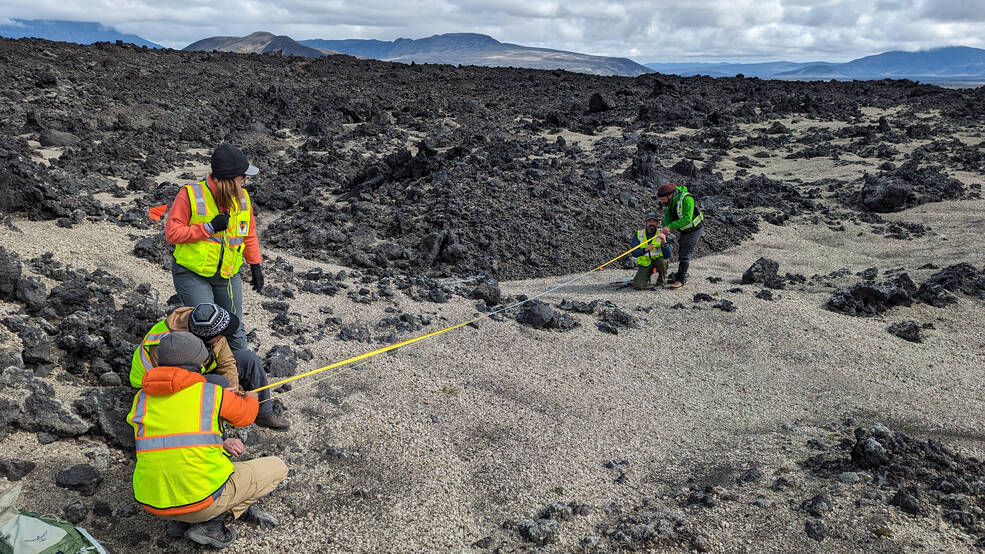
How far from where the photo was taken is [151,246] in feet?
23.9

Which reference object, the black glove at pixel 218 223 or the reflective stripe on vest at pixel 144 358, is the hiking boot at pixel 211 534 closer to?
the reflective stripe on vest at pixel 144 358

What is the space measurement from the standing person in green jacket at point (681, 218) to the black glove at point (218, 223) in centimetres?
576

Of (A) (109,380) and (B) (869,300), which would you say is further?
(B) (869,300)

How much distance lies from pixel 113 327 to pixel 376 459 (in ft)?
8.16

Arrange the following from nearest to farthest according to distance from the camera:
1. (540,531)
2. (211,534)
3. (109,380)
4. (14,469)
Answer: (211,534), (14,469), (540,531), (109,380)

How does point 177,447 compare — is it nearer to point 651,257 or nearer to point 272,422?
point 272,422

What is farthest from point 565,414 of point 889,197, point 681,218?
point 889,197

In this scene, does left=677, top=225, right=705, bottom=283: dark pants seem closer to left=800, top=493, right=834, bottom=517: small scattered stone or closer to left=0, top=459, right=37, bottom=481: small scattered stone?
left=800, top=493, right=834, bottom=517: small scattered stone

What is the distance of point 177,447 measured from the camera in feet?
9.91

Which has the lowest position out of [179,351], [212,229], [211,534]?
[211,534]

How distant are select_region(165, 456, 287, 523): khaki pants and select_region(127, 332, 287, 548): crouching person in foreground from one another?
0.04 feet

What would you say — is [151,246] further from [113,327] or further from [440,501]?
[440,501]

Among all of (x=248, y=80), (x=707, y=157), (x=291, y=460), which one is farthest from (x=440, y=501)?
(x=248, y=80)

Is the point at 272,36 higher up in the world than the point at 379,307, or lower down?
higher up
